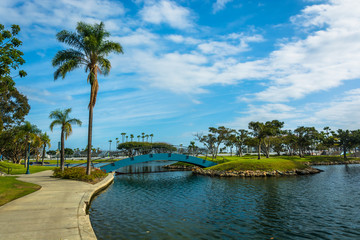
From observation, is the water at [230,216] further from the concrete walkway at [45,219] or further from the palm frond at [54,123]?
the palm frond at [54,123]

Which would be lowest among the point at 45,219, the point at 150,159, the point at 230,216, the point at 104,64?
the point at 230,216

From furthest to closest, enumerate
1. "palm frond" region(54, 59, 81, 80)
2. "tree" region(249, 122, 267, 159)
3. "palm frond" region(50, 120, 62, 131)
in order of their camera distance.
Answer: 1. "tree" region(249, 122, 267, 159)
2. "palm frond" region(50, 120, 62, 131)
3. "palm frond" region(54, 59, 81, 80)

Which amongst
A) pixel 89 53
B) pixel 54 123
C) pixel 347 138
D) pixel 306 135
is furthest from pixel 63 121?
pixel 347 138

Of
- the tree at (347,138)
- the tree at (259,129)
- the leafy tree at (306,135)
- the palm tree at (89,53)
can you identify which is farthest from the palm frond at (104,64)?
the tree at (347,138)

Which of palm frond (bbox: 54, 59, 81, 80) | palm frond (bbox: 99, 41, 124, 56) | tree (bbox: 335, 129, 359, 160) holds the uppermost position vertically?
palm frond (bbox: 99, 41, 124, 56)

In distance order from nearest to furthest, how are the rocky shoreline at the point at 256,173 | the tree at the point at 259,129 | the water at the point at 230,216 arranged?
the water at the point at 230,216 → the rocky shoreline at the point at 256,173 → the tree at the point at 259,129

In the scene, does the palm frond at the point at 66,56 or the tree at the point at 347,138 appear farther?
the tree at the point at 347,138

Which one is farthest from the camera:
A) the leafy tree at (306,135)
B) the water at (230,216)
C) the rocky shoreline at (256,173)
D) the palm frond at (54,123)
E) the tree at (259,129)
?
the leafy tree at (306,135)

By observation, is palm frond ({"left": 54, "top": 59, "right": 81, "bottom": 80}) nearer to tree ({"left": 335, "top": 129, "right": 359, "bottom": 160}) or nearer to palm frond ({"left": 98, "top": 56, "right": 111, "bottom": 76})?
palm frond ({"left": 98, "top": 56, "right": 111, "bottom": 76})

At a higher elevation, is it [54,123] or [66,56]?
[66,56]

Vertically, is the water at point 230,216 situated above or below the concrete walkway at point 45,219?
below

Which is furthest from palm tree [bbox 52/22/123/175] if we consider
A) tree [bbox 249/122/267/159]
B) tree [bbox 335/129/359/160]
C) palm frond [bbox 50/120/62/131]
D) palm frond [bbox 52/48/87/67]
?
tree [bbox 335/129/359/160]

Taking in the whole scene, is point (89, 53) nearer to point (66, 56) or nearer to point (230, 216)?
point (66, 56)

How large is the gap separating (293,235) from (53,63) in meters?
29.4
